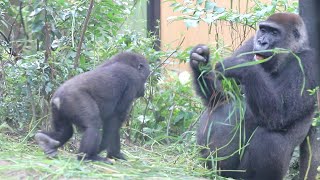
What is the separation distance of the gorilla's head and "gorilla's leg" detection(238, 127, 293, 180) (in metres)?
0.48

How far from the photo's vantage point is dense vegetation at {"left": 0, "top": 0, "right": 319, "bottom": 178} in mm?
5539

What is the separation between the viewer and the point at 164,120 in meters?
6.45

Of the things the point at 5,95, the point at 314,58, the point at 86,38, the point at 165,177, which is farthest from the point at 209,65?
the point at 5,95

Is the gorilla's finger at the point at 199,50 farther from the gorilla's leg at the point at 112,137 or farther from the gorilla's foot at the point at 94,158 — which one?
the gorilla's foot at the point at 94,158

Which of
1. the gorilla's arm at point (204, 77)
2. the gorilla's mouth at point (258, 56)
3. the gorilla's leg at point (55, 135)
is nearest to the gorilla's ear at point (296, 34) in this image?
the gorilla's mouth at point (258, 56)

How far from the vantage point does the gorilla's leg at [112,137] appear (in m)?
4.80

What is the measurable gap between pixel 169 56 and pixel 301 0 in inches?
69.4

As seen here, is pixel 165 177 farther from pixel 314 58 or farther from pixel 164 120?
pixel 164 120

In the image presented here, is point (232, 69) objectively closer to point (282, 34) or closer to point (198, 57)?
point (198, 57)

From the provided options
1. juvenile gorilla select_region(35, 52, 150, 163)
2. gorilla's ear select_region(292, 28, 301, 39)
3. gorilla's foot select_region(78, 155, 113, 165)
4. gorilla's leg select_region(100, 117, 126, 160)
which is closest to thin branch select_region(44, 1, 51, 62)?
juvenile gorilla select_region(35, 52, 150, 163)

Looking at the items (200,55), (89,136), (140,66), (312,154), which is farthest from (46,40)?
(312,154)

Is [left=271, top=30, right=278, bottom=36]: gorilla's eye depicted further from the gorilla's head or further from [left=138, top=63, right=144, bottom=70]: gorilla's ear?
[left=138, top=63, right=144, bottom=70]: gorilla's ear

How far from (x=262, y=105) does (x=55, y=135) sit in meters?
1.38

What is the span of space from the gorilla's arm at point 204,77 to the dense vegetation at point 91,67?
0.93 feet
